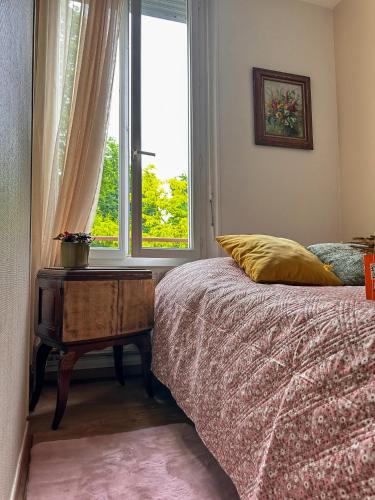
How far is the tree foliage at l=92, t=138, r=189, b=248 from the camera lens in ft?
7.41

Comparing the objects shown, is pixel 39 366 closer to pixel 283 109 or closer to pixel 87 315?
pixel 87 315

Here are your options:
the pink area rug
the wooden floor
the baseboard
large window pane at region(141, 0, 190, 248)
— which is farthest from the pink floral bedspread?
large window pane at region(141, 0, 190, 248)

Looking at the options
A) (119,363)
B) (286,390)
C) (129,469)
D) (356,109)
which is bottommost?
(129,469)

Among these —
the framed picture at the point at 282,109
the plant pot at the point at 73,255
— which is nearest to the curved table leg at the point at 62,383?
the plant pot at the point at 73,255

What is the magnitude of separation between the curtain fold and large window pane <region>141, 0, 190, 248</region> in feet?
0.97

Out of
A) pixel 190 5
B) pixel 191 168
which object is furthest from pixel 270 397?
pixel 190 5

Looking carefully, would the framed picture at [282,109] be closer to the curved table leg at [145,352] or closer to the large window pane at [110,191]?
the large window pane at [110,191]

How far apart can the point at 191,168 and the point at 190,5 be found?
112 centimetres

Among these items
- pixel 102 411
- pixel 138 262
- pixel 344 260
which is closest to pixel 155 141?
pixel 138 262

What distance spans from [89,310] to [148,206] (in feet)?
2.96

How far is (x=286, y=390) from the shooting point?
715 millimetres

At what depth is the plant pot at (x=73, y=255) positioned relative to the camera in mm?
1713

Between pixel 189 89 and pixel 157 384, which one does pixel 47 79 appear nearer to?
pixel 189 89

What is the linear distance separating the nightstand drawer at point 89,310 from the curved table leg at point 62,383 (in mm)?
76
